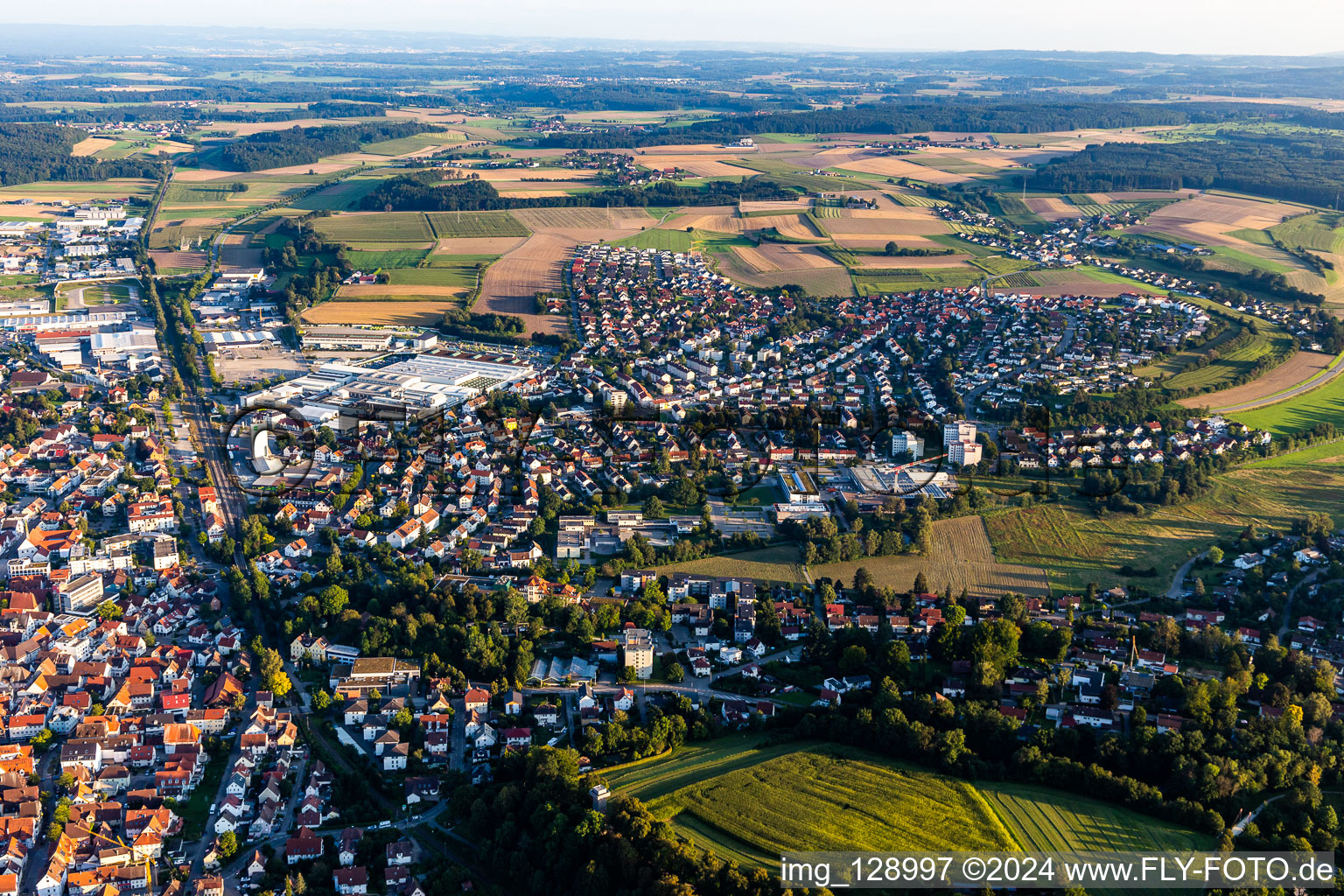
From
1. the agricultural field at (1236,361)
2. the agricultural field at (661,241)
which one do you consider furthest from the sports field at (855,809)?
the agricultural field at (661,241)

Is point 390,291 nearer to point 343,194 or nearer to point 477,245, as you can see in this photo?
point 477,245

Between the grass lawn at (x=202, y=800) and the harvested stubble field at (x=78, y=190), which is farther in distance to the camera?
the harvested stubble field at (x=78, y=190)

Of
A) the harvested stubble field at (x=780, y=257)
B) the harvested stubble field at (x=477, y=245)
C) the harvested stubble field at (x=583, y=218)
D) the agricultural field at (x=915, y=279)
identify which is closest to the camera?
the agricultural field at (x=915, y=279)

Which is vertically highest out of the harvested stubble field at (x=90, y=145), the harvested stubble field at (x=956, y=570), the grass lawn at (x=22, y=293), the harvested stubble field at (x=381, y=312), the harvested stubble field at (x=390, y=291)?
the harvested stubble field at (x=90, y=145)

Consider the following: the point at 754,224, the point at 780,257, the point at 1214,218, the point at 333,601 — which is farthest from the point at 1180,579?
the point at 1214,218

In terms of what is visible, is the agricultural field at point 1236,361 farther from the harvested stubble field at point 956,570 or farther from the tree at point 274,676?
the tree at point 274,676

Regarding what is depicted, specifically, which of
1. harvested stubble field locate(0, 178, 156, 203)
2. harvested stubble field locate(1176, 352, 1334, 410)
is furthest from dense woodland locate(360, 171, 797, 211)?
harvested stubble field locate(1176, 352, 1334, 410)

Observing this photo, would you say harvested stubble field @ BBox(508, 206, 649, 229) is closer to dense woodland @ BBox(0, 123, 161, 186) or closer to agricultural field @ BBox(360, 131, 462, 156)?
agricultural field @ BBox(360, 131, 462, 156)
